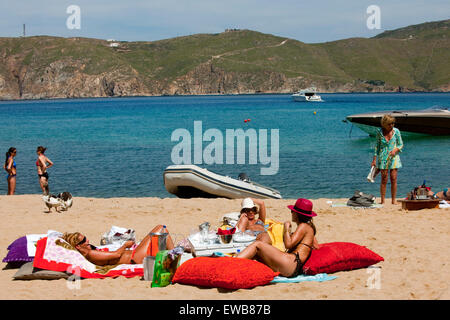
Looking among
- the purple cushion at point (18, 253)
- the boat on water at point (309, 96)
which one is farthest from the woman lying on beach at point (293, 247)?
the boat on water at point (309, 96)

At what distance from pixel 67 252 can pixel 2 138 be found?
1715 inches

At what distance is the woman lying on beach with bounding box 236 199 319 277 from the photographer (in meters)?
7.09

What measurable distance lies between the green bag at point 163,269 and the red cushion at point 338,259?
5.72 feet

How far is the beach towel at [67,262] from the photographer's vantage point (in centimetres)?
736

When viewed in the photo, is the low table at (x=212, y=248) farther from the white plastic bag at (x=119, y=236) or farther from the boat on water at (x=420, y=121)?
the boat on water at (x=420, y=121)

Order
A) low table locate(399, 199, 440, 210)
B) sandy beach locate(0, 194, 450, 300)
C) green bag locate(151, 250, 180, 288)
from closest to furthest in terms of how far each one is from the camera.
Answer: sandy beach locate(0, 194, 450, 300) → green bag locate(151, 250, 180, 288) → low table locate(399, 199, 440, 210)

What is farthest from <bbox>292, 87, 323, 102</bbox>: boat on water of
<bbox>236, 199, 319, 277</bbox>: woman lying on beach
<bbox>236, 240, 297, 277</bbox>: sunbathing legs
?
<bbox>236, 240, 297, 277</bbox>: sunbathing legs

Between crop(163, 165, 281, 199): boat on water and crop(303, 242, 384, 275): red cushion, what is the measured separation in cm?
760

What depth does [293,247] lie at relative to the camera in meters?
7.24

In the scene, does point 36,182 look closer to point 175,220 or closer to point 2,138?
point 175,220

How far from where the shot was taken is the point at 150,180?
23.9 meters

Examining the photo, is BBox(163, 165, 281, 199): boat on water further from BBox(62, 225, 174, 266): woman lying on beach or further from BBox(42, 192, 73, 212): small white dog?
BBox(62, 225, 174, 266): woman lying on beach

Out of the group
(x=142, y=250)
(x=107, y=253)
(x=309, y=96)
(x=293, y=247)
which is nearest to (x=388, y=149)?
(x=293, y=247)
